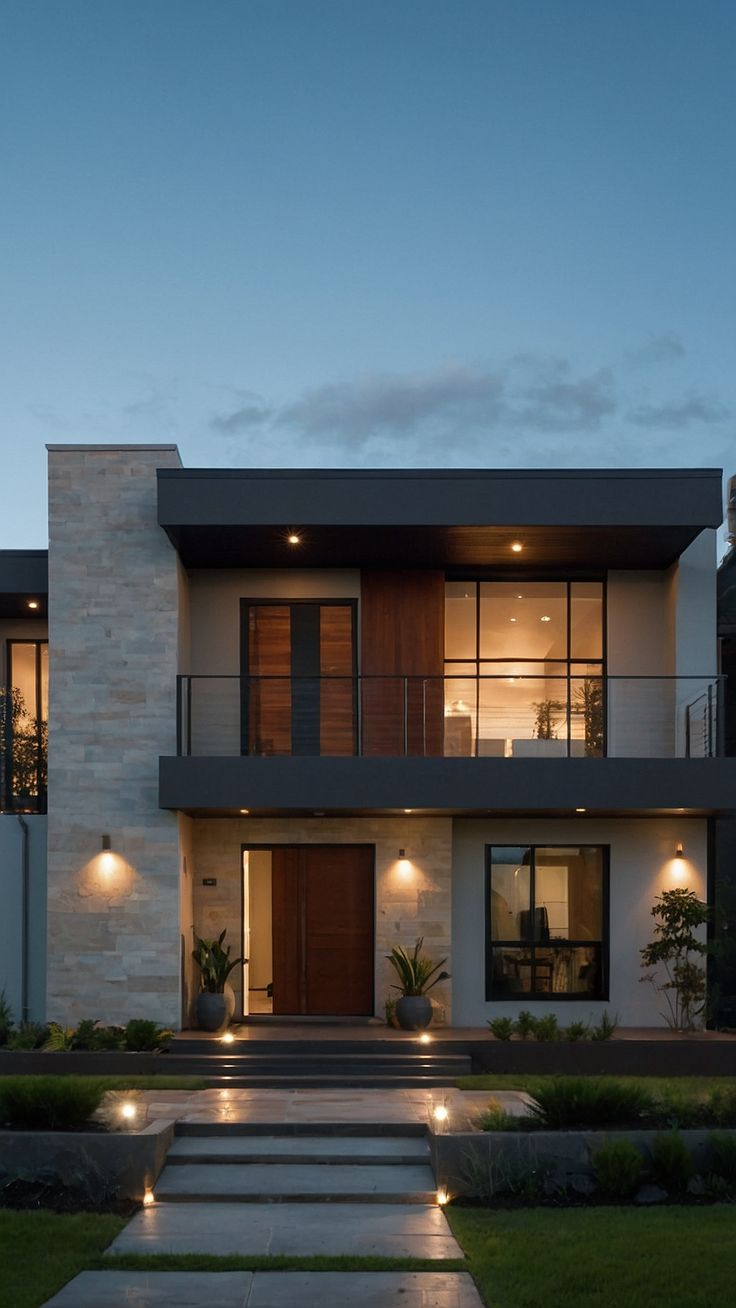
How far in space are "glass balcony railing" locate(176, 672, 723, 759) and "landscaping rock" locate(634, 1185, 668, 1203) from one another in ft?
27.3

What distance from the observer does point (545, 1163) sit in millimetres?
10914

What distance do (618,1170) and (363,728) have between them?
929 centimetres

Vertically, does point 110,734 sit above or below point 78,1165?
above

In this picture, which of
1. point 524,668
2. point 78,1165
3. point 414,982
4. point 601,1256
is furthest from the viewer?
point 524,668

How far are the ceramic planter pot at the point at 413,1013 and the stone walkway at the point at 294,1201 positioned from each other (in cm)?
233

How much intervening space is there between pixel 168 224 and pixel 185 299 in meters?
2.72

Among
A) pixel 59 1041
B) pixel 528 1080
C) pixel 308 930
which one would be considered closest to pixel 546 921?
pixel 308 930

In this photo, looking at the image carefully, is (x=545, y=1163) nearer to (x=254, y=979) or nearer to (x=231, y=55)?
(x=254, y=979)

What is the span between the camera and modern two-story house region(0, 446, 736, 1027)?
17375 millimetres

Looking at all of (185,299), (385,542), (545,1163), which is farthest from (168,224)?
(545,1163)

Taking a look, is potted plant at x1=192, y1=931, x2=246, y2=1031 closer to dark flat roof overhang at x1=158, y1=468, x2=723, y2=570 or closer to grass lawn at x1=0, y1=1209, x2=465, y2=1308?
dark flat roof overhang at x1=158, y1=468, x2=723, y2=570

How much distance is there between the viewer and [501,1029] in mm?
16922

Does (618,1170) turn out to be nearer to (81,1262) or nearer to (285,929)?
(81,1262)

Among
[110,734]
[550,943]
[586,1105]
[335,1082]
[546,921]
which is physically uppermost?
[110,734]
